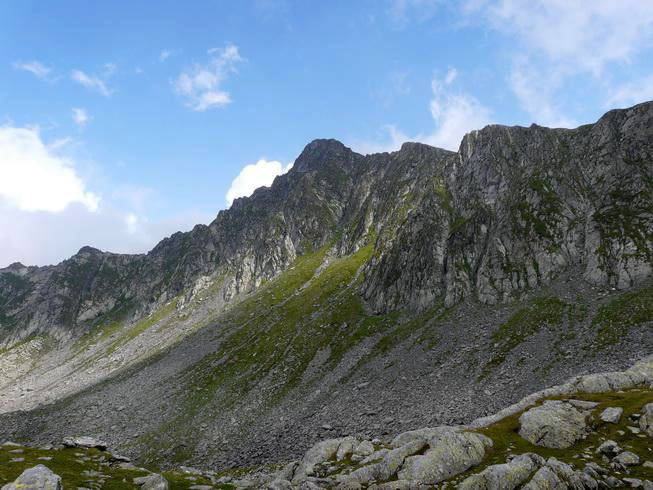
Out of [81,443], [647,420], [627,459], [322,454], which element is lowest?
[627,459]

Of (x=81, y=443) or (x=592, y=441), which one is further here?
(x=81, y=443)

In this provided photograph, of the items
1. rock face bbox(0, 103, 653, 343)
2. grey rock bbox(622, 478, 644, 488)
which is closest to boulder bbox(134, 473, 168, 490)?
grey rock bbox(622, 478, 644, 488)

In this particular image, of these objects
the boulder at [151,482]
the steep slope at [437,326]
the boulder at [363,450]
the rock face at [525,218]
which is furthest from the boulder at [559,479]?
the rock face at [525,218]

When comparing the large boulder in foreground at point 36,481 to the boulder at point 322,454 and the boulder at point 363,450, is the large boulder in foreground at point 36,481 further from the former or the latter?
the boulder at point 363,450

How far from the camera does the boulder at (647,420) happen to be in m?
29.6

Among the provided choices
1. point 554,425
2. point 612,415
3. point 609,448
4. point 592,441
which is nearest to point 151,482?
point 554,425

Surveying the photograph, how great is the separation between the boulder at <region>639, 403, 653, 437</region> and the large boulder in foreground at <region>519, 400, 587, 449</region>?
3.89m

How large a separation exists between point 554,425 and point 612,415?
188 inches

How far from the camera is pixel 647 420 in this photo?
3016 centimetres

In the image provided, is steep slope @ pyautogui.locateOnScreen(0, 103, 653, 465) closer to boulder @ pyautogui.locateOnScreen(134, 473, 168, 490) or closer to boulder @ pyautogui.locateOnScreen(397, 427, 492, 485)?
boulder @ pyautogui.locateOnScreen(397, 427, 492, 485)

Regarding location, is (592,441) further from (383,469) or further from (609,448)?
(383,469)

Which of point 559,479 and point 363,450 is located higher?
point 559,479

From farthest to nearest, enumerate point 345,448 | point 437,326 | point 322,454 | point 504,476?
1. point 437,326
2. point 345,448
3. point 322,454
4. point 504,476

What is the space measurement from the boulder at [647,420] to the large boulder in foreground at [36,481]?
41.2 m
